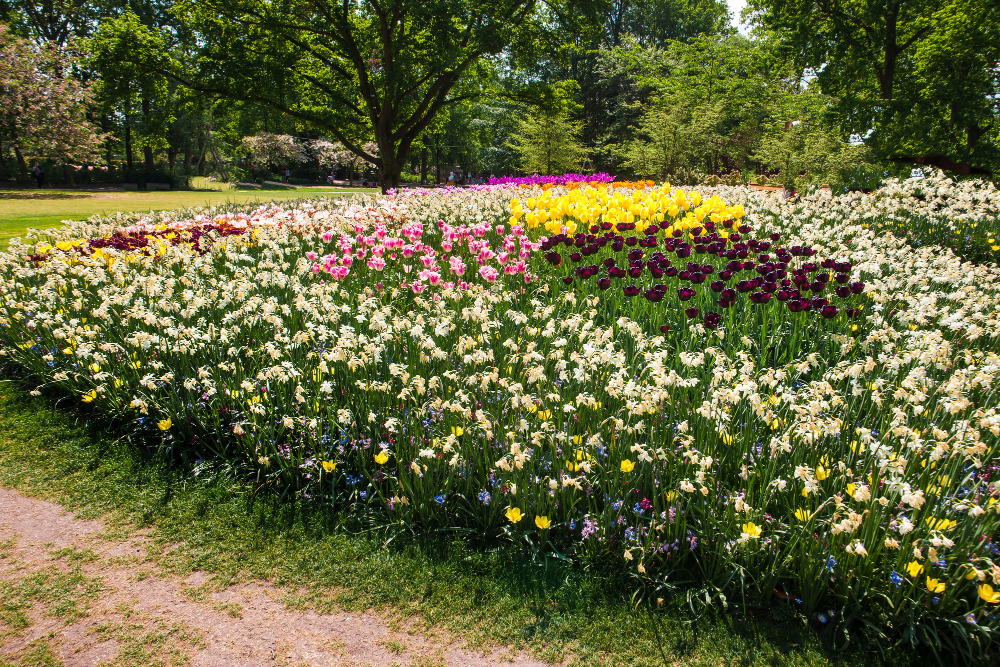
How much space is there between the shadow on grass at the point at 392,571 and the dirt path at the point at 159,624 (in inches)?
4.2

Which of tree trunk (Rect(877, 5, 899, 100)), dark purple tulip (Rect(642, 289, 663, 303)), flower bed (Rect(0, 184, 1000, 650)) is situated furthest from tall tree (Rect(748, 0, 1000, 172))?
dark purple tulip (Rect(642, 289, 663, 303))

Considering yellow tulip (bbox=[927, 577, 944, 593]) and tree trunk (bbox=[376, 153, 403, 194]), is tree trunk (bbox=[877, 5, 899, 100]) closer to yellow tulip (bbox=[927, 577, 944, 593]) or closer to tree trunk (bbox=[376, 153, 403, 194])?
tree trunk (bbox=[376, 153, 403, 194])

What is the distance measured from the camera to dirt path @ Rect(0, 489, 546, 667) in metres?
2.62

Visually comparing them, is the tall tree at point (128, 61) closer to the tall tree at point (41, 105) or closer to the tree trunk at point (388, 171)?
the tree trunk at point (388, 171)

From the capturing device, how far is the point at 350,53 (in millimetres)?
20125

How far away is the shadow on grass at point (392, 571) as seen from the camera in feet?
8.73

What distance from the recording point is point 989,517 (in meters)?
2.66

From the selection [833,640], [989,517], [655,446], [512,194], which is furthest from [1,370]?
[512,194]

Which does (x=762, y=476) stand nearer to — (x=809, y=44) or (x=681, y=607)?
(x=681, y=607)

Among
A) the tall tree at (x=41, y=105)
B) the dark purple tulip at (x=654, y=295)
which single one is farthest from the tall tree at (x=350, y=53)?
the tall tree at (x=41, y=105)

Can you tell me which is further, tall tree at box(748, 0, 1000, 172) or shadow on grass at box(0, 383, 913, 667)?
tall tree at box(748, 0, 1000, 172)

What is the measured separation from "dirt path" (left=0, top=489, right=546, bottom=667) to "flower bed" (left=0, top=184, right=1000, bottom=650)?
725mm

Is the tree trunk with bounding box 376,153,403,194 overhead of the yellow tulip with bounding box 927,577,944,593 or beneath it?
overhead

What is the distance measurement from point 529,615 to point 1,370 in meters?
5.99
